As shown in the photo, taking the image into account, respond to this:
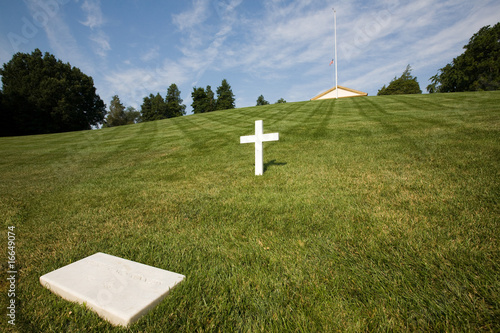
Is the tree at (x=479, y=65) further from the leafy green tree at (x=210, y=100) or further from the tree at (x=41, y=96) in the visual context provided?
the tree at (x=41, y=96)

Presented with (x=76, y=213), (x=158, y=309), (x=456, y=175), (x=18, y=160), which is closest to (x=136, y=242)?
(x=158, y=309)

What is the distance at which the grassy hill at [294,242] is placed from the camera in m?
1.46

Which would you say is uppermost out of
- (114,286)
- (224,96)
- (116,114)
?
(224,96)

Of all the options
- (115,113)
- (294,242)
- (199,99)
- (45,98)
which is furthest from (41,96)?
(294,242)

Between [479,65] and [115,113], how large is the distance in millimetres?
91985

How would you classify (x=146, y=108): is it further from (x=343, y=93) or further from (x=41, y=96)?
(x=343, y=93)

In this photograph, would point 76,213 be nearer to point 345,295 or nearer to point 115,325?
point 115,325

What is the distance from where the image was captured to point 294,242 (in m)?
2.29

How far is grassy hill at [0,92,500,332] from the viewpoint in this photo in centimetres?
146

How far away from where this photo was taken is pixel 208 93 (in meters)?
65.4

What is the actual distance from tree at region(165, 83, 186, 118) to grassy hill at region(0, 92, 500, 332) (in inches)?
2754

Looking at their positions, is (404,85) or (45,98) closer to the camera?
(45,98)

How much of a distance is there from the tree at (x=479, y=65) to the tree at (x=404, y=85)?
12741 millimetres

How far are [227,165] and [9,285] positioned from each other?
4829 millimetres
